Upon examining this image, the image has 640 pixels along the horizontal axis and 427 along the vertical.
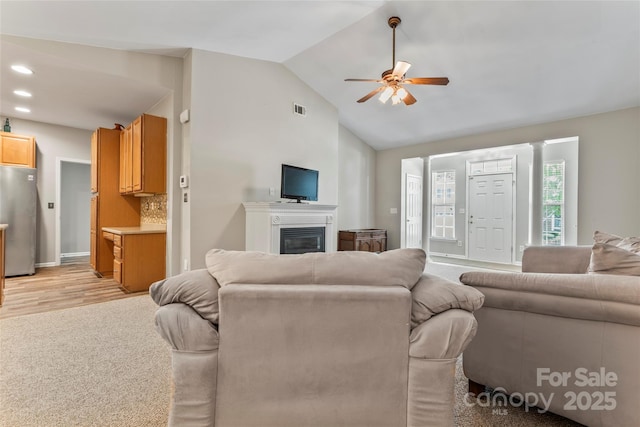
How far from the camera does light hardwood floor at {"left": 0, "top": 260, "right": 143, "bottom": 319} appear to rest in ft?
10.9

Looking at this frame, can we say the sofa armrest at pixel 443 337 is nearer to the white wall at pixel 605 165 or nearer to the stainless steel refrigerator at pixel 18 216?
the white wall at pixel 605 165

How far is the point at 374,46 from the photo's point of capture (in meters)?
3.96

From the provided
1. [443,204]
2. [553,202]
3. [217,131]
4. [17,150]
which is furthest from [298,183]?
[17,150]

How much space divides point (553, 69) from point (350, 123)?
3295 mm

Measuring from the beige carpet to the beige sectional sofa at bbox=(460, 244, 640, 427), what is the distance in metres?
0.21

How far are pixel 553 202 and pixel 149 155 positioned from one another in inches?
254

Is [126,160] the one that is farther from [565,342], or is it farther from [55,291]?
[565,342]

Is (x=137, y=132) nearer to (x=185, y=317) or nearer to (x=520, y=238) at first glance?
(x=185, y=317)

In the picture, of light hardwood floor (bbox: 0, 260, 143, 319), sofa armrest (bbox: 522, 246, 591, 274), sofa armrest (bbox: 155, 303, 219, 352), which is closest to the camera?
sofa armrest (bbox: 155, 303, 219, 352)

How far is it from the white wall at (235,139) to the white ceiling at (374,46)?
0.88 feet

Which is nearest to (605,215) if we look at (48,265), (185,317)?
(185,317)

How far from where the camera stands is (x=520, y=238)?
5719 millimetres

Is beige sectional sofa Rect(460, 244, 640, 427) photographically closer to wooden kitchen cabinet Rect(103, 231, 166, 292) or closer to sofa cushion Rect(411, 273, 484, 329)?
sofa cushion Rect(411, 273, 484, 329)

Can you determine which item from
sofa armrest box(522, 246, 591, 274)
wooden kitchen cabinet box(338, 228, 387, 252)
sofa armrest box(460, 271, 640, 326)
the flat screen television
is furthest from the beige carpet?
wooden kitchen cabinet box(338, 228, 387, 252)
